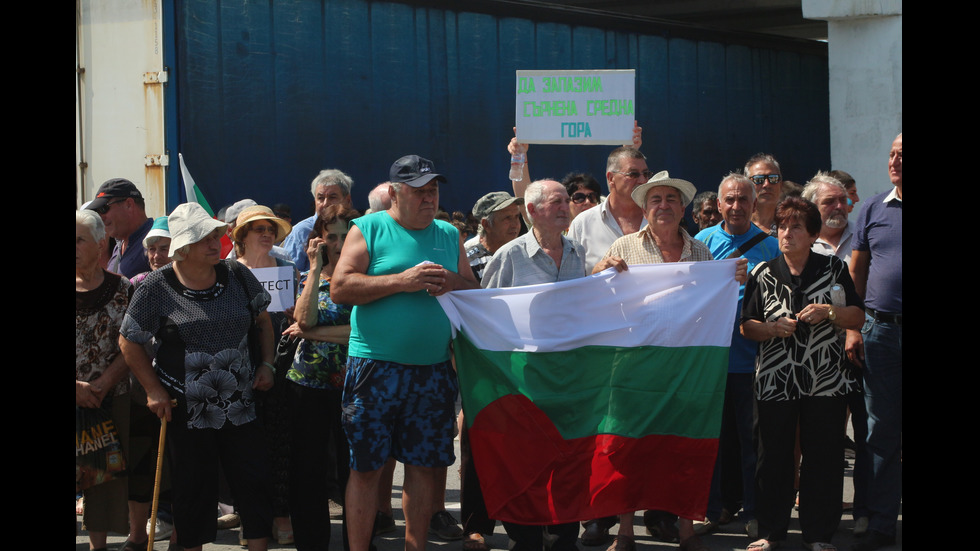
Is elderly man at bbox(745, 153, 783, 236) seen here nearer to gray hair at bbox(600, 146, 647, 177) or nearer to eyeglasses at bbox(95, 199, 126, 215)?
gray hair at bbox(600, 146, 647, 177)

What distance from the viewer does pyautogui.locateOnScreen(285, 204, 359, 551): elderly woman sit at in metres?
4.77

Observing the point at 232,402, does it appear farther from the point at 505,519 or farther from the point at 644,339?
the point at 644,339

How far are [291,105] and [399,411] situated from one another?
5536 mm

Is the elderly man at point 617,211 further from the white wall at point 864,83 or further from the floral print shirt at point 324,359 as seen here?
the white wall at point 864,83

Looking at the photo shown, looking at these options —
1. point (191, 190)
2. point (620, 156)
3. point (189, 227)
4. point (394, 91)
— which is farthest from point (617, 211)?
point (394, 91)

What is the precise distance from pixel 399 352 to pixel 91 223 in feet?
5.47

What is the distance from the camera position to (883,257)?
5.06 m

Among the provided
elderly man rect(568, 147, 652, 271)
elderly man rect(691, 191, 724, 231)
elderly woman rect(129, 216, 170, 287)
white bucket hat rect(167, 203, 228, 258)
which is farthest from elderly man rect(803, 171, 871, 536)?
elderly woman rect(129, 216, 170, 287)

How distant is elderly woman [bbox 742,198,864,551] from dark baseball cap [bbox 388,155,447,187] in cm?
176

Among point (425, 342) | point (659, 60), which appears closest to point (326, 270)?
point (425, 342)

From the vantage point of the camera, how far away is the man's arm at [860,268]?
5.29 m

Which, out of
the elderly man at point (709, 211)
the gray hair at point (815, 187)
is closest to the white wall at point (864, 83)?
the elderly man at point (709, 211)

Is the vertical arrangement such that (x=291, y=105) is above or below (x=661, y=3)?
below

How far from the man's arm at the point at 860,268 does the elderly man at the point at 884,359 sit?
124mm
